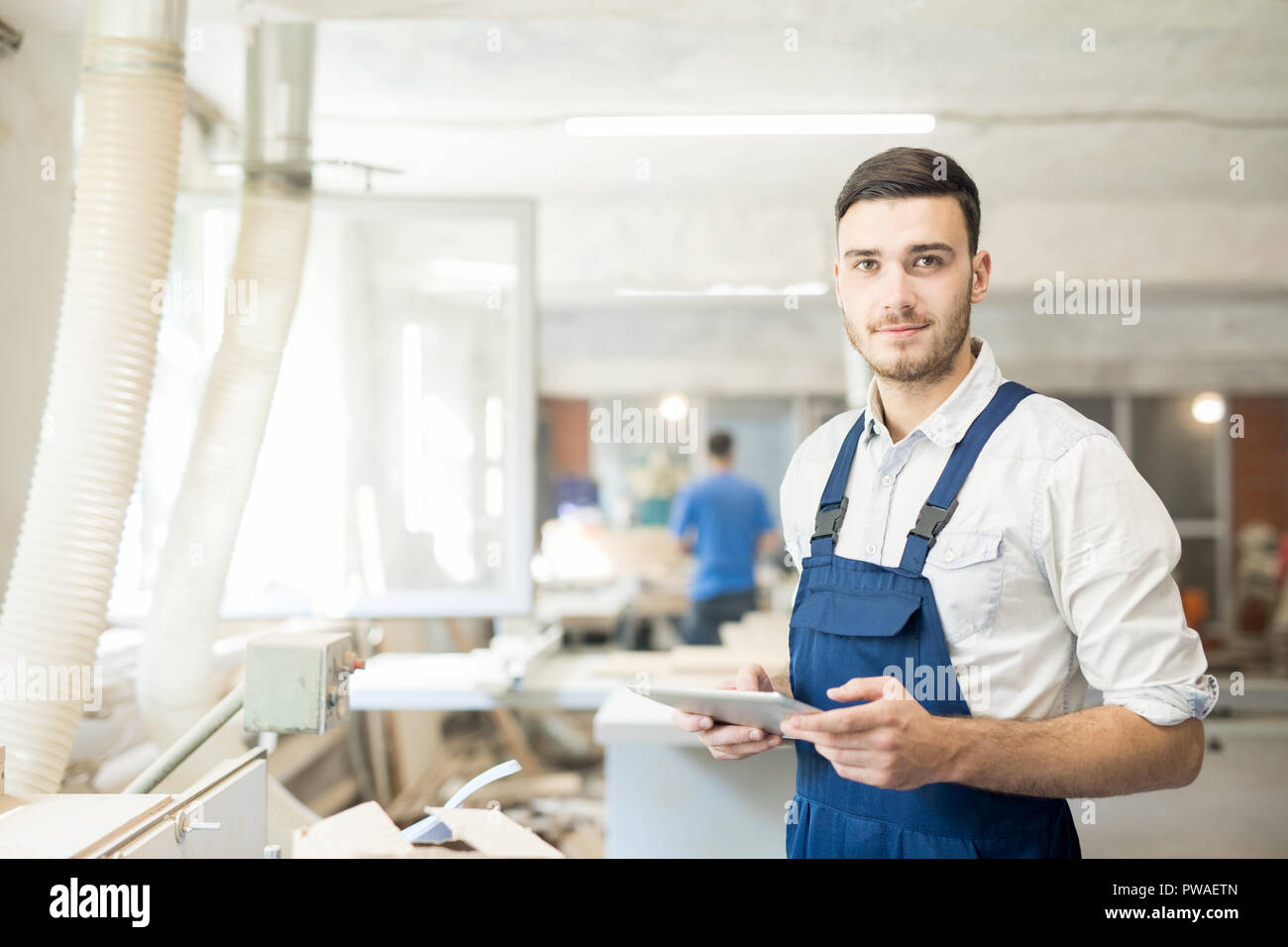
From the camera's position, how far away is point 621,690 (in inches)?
107

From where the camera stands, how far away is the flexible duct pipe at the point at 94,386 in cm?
169

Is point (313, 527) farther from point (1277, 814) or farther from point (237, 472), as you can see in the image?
point (1277, 814)

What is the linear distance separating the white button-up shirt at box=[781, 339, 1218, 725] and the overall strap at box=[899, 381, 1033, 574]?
0.5 inches

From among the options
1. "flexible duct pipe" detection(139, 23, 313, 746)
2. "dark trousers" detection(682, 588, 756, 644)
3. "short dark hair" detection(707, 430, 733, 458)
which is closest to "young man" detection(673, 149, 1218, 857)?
"flexible duct pipe" detection(139, 23, 313, 746)

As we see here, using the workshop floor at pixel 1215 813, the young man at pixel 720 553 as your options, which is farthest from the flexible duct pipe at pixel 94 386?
the young man at pixel 720 553

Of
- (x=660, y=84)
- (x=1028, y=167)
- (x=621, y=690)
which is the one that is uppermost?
(x=660, y=84)

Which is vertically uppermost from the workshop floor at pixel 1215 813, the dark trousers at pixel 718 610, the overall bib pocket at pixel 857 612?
the overall bib pocket at pixel 857 612

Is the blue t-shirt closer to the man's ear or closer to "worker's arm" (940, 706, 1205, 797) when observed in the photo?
the man's ear

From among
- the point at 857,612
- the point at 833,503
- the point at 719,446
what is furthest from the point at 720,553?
the point at 857,612

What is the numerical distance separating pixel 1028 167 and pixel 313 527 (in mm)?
2292

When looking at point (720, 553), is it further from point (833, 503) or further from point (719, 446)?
point (833, 503)

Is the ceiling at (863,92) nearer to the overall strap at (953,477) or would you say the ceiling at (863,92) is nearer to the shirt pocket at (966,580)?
the overall strap at (953,477)

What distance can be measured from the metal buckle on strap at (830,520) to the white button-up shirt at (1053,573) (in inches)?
2.9

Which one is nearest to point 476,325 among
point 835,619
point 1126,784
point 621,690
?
point 621,690
